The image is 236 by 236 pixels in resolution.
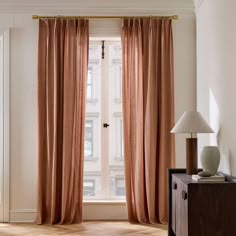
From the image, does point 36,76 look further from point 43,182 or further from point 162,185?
point 162,185

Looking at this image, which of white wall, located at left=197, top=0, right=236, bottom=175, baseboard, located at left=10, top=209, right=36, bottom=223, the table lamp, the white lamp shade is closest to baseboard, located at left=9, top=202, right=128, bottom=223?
baseboard, located at left=10, top=209, right=36, bottom=223

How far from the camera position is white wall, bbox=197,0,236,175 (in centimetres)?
406

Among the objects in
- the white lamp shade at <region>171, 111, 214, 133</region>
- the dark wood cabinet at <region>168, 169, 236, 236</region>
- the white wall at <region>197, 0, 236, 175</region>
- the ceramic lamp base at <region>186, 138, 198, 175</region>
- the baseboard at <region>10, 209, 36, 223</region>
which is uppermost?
the white wall at <region>197, 0, 236, 175</region>

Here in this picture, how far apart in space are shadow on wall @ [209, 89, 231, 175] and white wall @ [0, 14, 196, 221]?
99cm

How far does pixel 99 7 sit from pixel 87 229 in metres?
2.55

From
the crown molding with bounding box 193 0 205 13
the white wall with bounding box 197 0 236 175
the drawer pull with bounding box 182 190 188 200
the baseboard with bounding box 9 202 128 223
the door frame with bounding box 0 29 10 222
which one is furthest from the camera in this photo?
the baseboard with bounding box 9 202 128 223

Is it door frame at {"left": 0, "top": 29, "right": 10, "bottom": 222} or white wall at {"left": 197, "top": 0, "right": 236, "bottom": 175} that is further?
door frame at {"left": 0, "top": 29, "right": 10, "bottom": 222}

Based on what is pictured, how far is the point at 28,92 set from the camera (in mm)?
5793

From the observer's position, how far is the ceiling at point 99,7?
577cm

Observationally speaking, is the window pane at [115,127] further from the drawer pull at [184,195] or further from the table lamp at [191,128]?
the drawer pull at [184,195]

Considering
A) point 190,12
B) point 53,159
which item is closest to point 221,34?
point 190,12

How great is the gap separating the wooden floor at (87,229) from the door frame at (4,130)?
278 mm

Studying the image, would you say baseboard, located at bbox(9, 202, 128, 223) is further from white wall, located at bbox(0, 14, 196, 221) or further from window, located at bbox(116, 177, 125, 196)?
white wall, located at bbox(0, 14, 196, 221)

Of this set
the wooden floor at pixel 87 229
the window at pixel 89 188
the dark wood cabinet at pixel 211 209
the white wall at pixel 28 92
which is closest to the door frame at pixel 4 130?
the white wall at pixel 28 92
